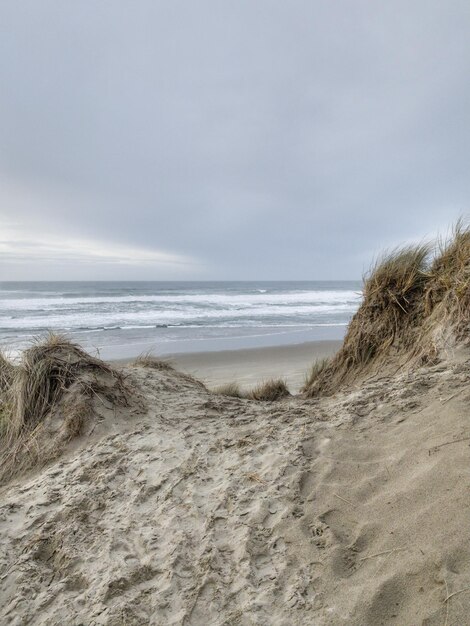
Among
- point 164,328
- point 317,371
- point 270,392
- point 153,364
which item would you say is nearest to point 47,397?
point 153,364

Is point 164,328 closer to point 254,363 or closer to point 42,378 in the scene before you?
A: point 254,363

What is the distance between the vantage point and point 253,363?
1191 centimetres

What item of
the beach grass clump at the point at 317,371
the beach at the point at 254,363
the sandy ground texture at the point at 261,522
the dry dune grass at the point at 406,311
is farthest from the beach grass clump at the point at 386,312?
the beach at the point at 254,363

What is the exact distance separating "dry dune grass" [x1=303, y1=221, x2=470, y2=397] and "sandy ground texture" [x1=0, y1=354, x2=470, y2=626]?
0.83 m

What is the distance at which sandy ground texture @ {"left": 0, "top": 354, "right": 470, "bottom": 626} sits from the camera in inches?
76.7

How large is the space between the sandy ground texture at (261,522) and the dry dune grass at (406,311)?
834 millimetres

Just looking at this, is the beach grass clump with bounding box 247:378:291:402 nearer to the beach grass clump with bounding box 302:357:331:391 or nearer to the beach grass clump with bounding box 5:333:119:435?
the beach grass clump with bounding box 302:357:331:391

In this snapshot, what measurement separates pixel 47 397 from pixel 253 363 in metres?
8.16

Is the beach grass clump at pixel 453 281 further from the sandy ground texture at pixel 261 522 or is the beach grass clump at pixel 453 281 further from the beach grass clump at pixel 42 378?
the beach grass clump at pixel 42 378

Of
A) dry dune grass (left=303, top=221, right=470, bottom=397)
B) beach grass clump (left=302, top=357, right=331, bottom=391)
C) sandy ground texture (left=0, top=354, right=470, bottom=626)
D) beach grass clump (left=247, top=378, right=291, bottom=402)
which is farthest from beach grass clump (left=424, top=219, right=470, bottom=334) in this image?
beach grass clump (left=247, top=378, right=291, bottom=402)

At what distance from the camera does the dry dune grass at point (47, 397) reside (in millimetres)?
3793

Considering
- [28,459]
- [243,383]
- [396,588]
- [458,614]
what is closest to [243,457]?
[396,588]

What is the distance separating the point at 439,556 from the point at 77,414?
10.5 ft

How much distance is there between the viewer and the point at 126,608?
205 cm
